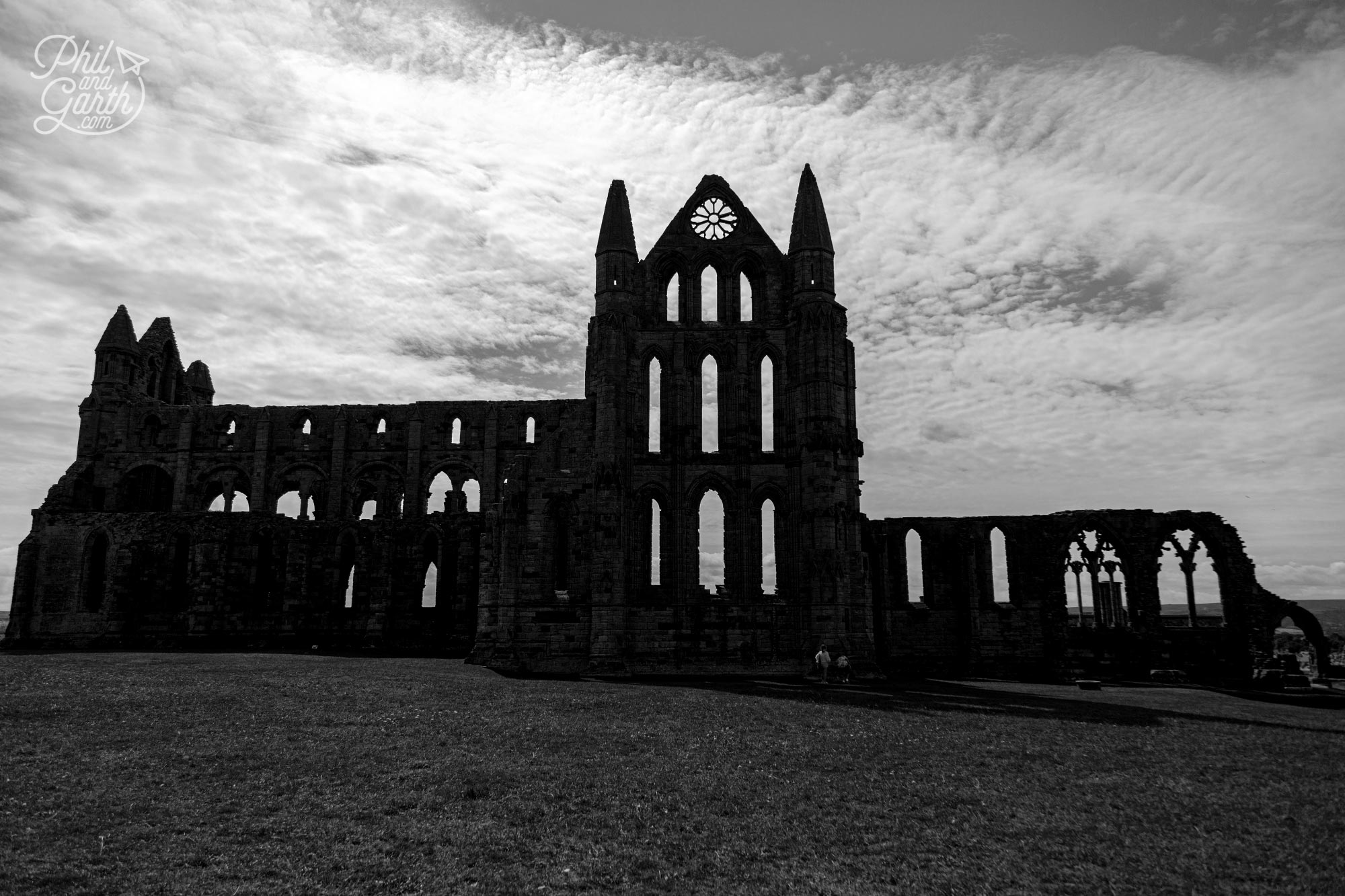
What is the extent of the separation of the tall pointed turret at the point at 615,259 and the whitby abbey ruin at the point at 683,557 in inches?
3.1

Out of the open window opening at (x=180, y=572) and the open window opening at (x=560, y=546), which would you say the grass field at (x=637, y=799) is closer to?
the open window opening at (x=560, y=546)

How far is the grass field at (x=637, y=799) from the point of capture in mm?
8258

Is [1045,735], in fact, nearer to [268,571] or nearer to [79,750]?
[79,750]

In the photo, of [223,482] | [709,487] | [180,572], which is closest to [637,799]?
[709,487]

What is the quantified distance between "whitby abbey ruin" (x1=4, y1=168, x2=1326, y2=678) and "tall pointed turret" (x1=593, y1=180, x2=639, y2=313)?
8cm

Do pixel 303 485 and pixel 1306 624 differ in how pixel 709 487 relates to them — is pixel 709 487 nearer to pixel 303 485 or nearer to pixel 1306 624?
pixel 1306 624

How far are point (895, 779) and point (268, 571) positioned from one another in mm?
40729

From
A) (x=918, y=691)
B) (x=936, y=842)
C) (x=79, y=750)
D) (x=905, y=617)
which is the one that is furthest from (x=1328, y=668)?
(x=79, y=750)

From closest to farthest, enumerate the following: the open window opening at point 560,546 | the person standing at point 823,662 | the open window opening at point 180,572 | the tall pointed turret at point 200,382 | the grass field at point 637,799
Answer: the grass field at point 637,799 → the person standing at point 823,662 → the open window opening at point 560,546 → the open window opening at point 180,572 → the tall pointed turret at point 200,382

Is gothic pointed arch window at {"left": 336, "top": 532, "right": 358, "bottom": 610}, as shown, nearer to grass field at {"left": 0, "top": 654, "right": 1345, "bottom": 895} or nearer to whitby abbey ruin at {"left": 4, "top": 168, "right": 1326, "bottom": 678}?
whitby abbey ruin at {"left": 4, "top": 168, "right": 1326, "bottom": 678}

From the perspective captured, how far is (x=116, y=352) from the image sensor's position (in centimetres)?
5450

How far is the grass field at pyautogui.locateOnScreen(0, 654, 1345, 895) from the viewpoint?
8258 mm

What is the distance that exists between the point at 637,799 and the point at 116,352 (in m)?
55.7

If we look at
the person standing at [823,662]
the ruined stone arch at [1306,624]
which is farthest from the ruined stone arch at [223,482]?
the ruined stone arch at [1306,624]
